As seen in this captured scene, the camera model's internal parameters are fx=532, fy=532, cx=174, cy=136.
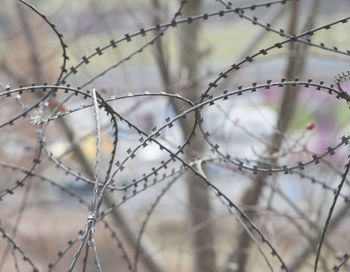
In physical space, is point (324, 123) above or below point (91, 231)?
above

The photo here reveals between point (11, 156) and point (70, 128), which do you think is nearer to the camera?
point (70, 128)

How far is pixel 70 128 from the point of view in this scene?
4.89 m

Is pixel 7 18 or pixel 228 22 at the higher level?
pixel 228 22

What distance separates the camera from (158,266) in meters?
4.90

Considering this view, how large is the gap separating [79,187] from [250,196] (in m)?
8.64

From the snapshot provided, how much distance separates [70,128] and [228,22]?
37.4ft

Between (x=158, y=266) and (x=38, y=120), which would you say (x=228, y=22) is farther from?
(x=38, y=120)

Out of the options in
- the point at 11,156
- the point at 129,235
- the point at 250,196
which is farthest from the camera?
the point at 11,156

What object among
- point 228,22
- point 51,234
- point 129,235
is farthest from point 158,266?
point 228,22

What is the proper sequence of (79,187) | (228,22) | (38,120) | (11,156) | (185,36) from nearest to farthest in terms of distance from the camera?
(38,120), (185,36), (11,156), (79,187), (228,22)

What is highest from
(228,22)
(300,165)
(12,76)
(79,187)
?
(228,22)

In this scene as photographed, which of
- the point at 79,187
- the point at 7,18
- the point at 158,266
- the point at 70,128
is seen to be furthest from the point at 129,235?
the point at 79,187

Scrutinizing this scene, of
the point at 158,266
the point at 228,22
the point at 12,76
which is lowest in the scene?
the point at 158,266

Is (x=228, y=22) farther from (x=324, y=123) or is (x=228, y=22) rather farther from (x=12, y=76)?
(x=12, y=76)
